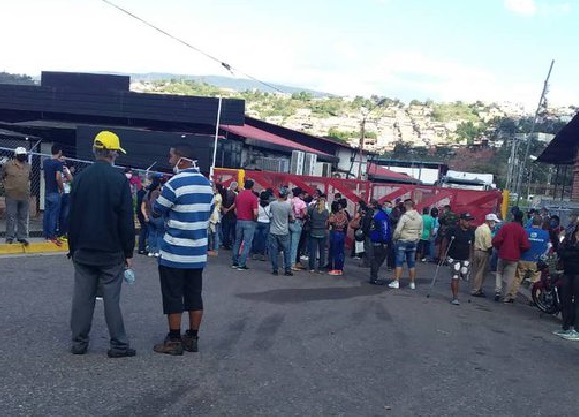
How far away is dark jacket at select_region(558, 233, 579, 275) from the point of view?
9359mm

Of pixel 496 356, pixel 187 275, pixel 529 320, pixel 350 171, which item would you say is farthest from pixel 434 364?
pixel 350 171

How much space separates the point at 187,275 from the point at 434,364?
284 cm

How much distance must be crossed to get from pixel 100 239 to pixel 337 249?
843cm

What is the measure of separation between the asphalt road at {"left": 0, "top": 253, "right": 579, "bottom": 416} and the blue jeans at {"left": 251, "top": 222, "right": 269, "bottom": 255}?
4.08 m

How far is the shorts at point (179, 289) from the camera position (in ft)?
19.7

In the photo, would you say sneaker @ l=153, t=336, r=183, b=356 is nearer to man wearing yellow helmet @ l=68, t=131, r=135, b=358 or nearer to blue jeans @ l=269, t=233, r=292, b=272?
man wearing yellow helmet @ l=68, t=131, r=135, b=358

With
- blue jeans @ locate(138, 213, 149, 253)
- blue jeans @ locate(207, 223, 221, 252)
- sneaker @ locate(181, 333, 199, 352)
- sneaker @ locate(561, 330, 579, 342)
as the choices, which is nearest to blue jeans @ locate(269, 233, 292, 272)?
blue jeans @ locate(207, 223, 221, 252)

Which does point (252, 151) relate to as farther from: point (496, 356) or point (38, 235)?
point (496, 356)

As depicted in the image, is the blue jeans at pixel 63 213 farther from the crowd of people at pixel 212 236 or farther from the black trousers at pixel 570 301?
the black trousers at pixel 570 301

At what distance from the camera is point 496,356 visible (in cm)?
754

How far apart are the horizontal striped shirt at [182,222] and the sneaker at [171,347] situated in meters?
0.75

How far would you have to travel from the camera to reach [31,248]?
39.3 feet

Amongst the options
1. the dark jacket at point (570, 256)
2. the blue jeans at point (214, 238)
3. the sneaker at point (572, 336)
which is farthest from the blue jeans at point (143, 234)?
the sneaker at point (572, 336)

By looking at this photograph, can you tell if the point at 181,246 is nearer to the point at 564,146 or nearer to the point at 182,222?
the point at 182,222
